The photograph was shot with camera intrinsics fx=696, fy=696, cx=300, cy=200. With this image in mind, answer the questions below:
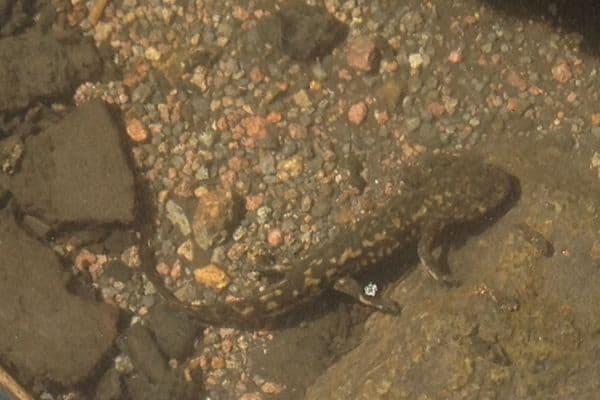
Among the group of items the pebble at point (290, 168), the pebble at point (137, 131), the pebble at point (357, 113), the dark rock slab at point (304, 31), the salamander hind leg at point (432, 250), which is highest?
the dark rock slab at point (304, 31)

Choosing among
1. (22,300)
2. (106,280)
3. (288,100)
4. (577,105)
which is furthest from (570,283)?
(22,300)

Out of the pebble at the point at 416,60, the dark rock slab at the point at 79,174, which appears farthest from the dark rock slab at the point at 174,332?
the pebble at the point at 416,60

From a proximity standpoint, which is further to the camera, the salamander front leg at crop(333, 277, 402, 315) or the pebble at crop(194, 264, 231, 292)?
the pebble at crop(194, 264, 231, 292)

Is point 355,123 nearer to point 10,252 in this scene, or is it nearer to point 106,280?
point 106,280

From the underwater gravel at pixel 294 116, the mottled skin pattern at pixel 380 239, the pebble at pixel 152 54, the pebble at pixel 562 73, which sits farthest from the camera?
the pebble at pixel 152 54

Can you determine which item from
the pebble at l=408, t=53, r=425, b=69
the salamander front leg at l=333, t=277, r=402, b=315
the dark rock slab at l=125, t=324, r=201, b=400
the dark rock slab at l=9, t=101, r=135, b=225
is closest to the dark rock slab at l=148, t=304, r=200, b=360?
the dark rock slab at l=125, t=324, r=201, b=400

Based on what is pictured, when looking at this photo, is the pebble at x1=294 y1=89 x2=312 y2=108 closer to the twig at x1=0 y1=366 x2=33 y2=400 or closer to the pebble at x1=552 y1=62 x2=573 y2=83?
the pebble at x1=552 y1=62 x2=573 y2=83

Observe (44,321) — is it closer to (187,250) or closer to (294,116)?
(187,250)

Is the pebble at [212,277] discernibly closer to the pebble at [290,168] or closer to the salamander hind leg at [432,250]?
the pebble at [290,168]

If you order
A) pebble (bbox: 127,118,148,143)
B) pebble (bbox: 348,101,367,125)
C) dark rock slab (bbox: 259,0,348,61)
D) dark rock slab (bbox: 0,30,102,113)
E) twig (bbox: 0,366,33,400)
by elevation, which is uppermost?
dark rock slab (bbox: 259,0,348,61)
